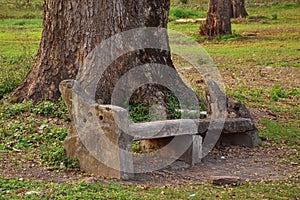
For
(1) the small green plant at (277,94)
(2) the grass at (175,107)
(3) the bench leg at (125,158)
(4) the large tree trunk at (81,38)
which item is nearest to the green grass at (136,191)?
(2) the grass at (175,107)

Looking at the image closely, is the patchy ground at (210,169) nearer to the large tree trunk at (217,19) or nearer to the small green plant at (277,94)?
the small green plant at (277,94)

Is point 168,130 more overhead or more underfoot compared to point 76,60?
more underfoot

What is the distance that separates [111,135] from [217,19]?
13.6 metres

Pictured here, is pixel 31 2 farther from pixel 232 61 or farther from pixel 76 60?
pixel 76 60

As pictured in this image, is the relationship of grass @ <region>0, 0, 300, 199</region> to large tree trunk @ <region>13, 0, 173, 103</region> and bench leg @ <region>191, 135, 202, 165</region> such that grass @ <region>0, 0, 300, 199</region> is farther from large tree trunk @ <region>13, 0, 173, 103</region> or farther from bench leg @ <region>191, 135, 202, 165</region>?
bench leg @ <region>191, 135, 202, 165</region>

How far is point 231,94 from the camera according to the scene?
33.6 feet

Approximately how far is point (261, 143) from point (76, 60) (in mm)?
2546

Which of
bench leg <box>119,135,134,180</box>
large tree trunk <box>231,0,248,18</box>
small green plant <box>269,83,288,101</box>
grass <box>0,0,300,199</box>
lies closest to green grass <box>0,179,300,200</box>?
grass <box>0,0,300,199</box>

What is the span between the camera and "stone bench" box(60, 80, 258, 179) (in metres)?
5.71

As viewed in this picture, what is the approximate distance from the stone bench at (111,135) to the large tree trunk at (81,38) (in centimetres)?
152

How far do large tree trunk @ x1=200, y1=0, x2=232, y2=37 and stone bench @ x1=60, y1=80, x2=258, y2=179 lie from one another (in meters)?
12.2

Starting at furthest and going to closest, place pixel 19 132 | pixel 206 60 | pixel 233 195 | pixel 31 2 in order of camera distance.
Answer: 1. pixel 31 2
2. pixel 206 60
3. pixel 19 132
4. pixel 233 195

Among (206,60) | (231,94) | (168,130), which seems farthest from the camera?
(206,60)

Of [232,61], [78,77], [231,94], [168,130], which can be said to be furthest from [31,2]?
[168,130]
